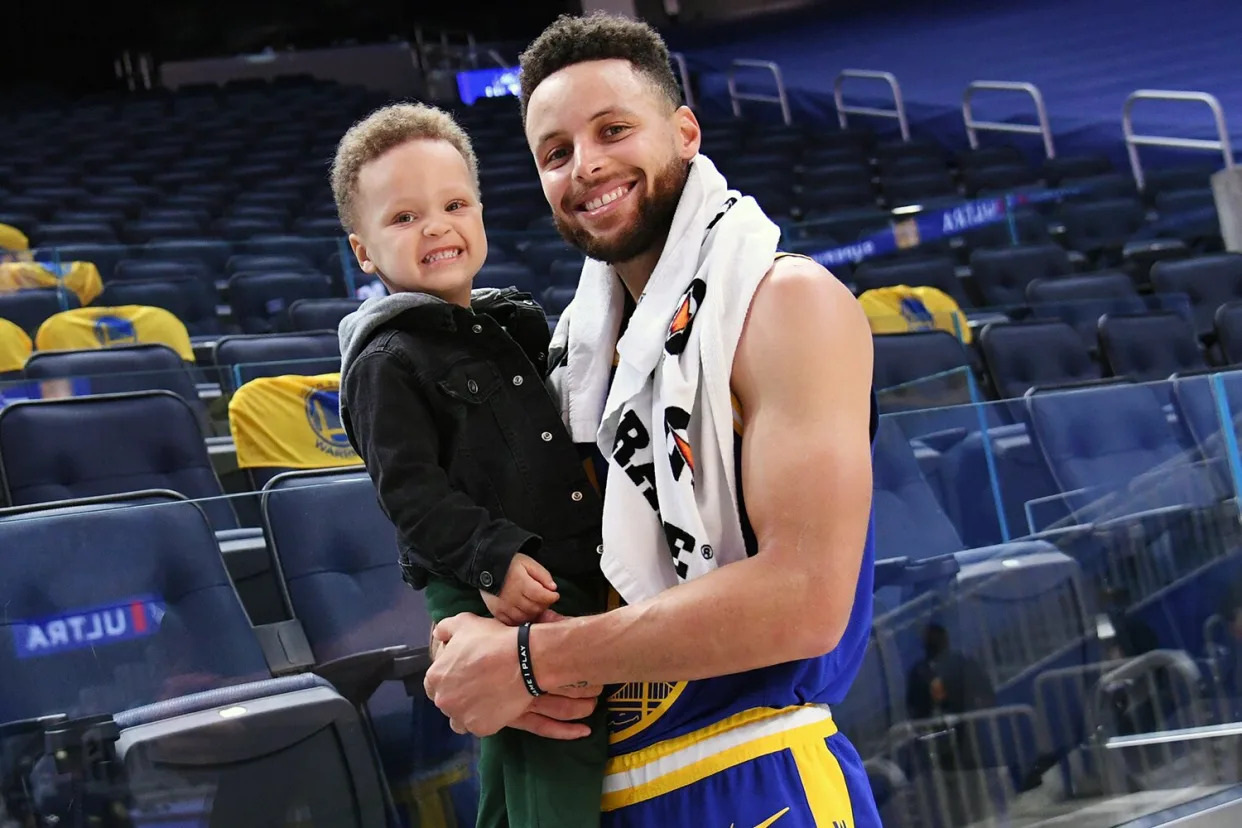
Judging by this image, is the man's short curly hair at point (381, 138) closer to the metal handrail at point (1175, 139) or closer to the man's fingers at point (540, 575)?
the man's fingers at point (540, 575)

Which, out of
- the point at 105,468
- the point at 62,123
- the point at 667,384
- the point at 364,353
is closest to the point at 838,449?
the point at 667,384

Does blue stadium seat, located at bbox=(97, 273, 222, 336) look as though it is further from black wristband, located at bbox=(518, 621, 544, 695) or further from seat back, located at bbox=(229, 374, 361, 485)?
black wristband, located at bbox=(518, 621, 544, 695)

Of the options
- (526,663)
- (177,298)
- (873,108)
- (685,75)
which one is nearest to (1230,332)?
(177,298)

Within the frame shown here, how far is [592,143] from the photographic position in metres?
1.09

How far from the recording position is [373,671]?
1.66 metres

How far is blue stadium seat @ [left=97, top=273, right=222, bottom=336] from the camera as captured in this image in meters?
4.61

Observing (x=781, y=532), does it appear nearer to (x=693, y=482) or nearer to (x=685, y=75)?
(x=693, y=482)

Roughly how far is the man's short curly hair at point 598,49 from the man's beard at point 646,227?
75mm

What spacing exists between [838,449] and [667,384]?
14 centimetres

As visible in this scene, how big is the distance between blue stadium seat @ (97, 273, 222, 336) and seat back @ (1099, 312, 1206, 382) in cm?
313

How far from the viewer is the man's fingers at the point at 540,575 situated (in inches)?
40.4

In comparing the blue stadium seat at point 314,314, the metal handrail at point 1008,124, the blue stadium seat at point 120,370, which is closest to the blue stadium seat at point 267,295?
the blue stadium seat at point 314,314

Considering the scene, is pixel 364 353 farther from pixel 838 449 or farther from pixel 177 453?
pixel 177 453

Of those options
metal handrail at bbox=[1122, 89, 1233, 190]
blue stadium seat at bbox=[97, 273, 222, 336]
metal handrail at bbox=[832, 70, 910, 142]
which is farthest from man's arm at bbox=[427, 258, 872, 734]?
metal handrail at bbox=[832, 70, 910, 142]
